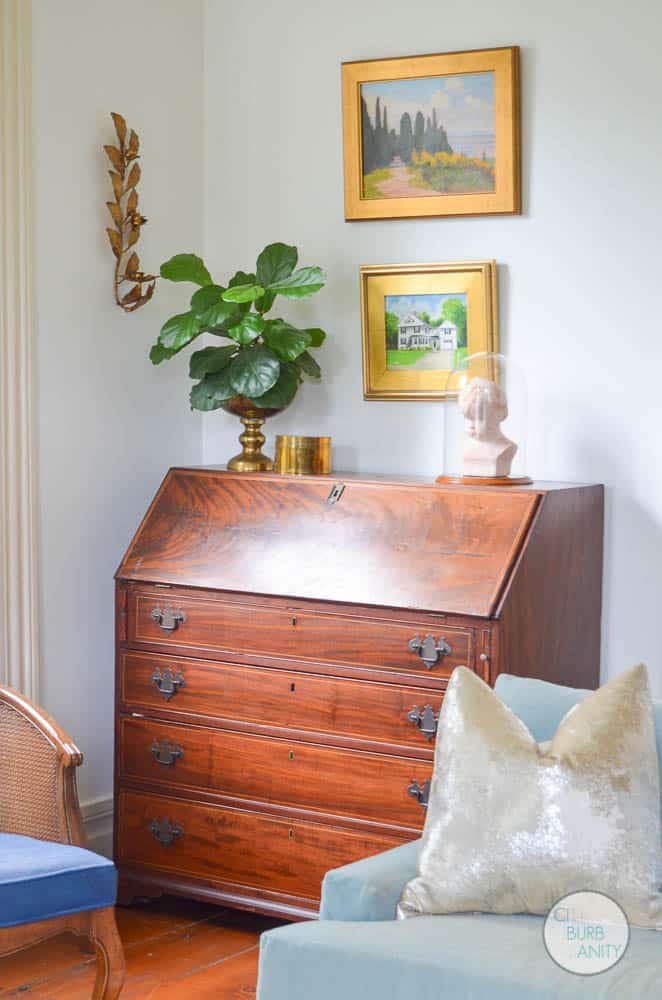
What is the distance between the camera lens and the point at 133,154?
12.1 ft

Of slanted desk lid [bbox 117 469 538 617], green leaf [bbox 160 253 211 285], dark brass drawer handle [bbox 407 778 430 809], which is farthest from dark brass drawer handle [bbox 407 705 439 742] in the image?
green leaf [bbox 160 253 211 285]

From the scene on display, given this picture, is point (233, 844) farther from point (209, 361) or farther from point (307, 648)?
point (209, 361)

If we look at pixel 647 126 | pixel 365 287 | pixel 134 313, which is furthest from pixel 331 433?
pixel 647 126

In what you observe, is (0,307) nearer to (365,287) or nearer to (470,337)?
(365,287)

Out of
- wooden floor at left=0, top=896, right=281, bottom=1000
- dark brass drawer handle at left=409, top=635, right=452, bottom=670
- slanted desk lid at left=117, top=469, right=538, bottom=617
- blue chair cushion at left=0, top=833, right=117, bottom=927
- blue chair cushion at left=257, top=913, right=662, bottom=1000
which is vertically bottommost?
wooden floor at left=0, top=896, right=281, bottom=1000

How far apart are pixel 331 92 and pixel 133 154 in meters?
0.61

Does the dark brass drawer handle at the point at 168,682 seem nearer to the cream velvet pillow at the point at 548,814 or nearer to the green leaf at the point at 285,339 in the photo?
the green leaf at the point at 285,339

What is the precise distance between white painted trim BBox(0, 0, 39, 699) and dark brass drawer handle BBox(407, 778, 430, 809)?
3.66ft

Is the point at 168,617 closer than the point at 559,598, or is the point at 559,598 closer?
the point at 559,598

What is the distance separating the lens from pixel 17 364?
3.42 m

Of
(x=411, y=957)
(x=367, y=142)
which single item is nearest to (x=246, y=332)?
(x=367, y=142)

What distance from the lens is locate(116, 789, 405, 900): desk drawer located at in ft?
10.4

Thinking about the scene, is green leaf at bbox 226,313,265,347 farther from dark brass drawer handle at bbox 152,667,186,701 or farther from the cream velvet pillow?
the cream velvet pillow

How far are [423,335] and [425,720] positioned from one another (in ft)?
3.83
